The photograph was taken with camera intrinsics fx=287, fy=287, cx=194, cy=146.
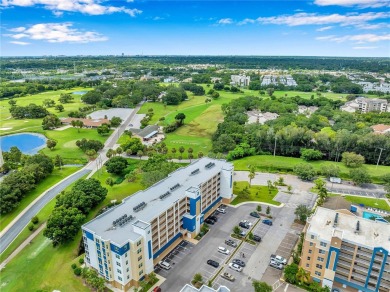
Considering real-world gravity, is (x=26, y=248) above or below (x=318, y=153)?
below

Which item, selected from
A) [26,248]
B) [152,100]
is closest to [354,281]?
[26,248]

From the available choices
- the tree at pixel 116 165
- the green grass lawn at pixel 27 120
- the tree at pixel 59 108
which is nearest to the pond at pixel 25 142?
the green grass lawn at pixel 27 120

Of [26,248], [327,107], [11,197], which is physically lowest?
[26,248]

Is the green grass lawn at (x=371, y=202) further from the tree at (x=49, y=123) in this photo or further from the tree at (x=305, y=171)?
the tree at (x=49, y=123)

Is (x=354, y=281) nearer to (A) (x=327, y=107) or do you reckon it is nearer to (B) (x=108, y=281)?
(B) (x=108, y=281)

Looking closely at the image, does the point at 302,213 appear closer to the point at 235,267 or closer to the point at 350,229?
the point at 350,229

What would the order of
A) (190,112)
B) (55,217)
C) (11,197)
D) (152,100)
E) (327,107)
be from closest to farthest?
(55,217), (11,197), (327,107), (190,112), (152,100)
